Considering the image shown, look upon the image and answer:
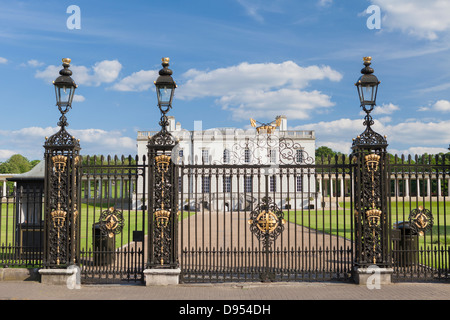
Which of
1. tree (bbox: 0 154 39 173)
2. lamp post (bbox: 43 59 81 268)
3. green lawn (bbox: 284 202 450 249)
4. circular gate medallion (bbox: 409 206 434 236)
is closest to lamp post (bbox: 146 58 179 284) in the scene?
lamp post (bbox: 43 59 81 268)

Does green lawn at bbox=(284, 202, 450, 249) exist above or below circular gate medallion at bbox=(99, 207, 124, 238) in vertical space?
below

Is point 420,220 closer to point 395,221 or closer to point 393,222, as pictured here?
point 393,222

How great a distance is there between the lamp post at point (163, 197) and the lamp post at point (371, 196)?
3722mm

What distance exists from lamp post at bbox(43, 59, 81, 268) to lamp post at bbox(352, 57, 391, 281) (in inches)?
229

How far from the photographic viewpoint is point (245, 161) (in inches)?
267

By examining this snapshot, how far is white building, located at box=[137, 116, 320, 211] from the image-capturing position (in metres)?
8.29

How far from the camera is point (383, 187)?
8.11 m

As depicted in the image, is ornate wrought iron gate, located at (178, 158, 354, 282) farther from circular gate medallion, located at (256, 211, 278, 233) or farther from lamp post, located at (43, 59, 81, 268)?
lamp post, located at (43, 59, 81, 268)

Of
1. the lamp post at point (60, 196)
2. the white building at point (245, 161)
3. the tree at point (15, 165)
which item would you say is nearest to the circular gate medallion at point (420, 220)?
the white building at point (245, 161)

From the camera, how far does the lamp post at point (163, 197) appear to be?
8.05 meters
